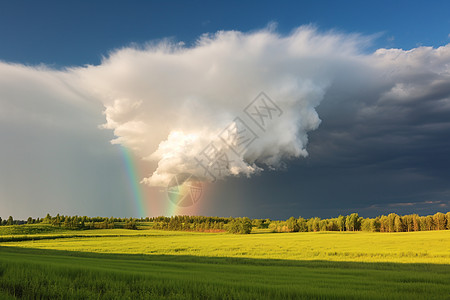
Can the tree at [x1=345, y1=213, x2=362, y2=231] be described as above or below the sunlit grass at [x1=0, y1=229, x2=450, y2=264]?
below

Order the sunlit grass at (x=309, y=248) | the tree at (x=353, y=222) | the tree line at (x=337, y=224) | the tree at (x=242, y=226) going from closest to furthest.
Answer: the sunlit grass at (x=309, y=248)
the tree at (x=242, y=226)
the tree line at (x=337, y=224)
the tree at (x=353, y=222)

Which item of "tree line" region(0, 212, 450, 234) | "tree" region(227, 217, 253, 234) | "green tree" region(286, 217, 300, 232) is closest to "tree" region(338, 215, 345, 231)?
"tree line" region(0, 212, 450, 234)

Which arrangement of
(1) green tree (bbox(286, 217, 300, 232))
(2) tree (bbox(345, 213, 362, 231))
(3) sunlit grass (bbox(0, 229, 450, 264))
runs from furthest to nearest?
(1) green tree (bbox(286, 217, 300, 232))
(2) tree (bbox(345, 213, 362, 231))
(3) sunlit grass (bbox(0, 229, 450, 264))

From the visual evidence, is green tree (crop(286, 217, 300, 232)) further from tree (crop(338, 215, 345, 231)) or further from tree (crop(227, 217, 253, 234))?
tree (crop(227, 217, 253, 234))

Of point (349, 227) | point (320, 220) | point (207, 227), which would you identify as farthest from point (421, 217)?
point (207, 227)

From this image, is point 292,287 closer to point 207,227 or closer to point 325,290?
point 325,290

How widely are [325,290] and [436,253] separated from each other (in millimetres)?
35123

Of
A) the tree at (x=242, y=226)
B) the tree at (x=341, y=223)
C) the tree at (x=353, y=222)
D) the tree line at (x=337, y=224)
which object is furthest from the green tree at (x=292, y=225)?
the tree at (x=242, y=226)

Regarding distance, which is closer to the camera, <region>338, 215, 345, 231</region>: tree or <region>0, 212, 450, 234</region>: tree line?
<region>0, 212, 450, 234</region>: tree line

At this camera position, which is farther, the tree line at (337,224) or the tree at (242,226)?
the tree line at (337,224)

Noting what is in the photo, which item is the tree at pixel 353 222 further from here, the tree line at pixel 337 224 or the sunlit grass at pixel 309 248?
the sunlit grass at pixel 309 248

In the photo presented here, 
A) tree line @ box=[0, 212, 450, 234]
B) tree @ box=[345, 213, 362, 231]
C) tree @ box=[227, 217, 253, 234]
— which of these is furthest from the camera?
tree @ box=[345, 213, 362, 231]

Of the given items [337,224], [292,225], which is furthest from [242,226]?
[337,224]

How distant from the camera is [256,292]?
13.3 meters
